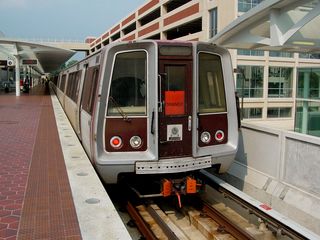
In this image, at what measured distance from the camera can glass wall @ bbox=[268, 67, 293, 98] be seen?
37781 mm

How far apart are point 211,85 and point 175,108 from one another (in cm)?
87

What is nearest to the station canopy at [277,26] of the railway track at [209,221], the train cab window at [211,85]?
the train cab window at [211,85]

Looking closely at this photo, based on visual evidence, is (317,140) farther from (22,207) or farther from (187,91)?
(22,207)

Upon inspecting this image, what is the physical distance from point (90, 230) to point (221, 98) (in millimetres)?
3463

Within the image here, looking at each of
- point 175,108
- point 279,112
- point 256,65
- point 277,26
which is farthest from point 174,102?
point 279,112

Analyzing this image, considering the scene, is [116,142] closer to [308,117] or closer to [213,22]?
[308,117]

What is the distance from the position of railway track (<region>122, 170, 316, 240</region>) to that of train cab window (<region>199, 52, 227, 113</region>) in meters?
1.40

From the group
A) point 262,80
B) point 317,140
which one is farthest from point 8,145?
point 262,80

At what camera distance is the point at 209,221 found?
6.16 metres

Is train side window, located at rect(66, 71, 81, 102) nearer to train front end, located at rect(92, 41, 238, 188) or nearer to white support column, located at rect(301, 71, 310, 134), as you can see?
train front end, located at rect(92, 41, 238, 188)

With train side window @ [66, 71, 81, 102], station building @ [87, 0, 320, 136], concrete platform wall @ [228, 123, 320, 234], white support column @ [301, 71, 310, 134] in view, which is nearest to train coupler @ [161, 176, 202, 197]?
concrete platform wall @ [228, 123, 320, 234]

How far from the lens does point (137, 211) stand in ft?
21.2

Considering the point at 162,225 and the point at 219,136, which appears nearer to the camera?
the point at 162,225

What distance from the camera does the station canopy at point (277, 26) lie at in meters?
7.64
